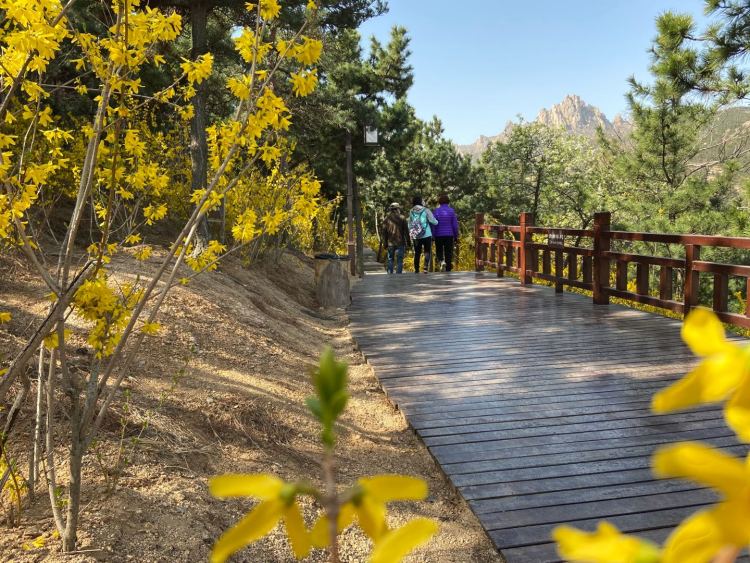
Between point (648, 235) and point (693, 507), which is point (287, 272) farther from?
point (693, 507)

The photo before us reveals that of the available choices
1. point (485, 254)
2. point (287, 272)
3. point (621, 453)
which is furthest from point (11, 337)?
point (485, 254)

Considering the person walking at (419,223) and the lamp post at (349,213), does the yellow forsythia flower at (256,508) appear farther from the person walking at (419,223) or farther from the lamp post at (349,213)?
the lamp post at (349,213)

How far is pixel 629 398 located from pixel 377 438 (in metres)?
1.60

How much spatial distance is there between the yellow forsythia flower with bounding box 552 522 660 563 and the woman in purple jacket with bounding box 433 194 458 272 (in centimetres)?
1161

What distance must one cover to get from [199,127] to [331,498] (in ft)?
25.6

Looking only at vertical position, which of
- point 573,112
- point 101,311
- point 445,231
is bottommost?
point 101,311

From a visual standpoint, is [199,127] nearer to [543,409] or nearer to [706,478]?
[543,409]

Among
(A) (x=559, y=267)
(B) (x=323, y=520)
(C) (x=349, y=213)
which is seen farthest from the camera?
(C) (x=349, y=213)

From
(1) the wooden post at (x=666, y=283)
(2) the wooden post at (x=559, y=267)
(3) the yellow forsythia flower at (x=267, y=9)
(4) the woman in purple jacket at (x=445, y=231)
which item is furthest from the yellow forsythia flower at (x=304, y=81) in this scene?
(4) the woman in purple jacket at (x=445, y=231)

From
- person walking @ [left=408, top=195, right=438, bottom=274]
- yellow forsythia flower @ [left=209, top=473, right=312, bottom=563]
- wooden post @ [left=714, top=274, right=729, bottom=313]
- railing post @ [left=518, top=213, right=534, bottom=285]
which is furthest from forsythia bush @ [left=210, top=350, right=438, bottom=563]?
person walking @ [left=408, top=195, right=438, bottom=274]

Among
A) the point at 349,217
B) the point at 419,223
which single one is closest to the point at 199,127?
the point at 349,217

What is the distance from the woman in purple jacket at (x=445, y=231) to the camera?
11.8 meters

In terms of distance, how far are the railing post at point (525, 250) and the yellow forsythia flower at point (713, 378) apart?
29.2 feet

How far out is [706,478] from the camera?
22 cm
